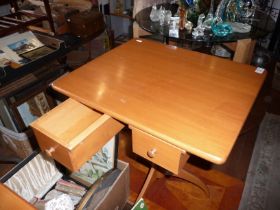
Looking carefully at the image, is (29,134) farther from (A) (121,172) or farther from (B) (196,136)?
(B) (196,136)

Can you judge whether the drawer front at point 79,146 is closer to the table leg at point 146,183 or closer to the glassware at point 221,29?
the table leg at point 146,183

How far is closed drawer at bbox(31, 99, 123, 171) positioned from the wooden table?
0.07 meters

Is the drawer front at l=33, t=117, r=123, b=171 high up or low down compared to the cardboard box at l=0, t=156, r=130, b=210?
up

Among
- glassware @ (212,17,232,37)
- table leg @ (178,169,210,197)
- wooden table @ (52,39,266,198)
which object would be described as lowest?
table leg @ (178,169,210,197)

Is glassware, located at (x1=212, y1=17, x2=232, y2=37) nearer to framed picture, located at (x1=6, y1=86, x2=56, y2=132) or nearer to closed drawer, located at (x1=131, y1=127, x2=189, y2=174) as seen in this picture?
closed drawer, located at (x1=131, y1=127, x2=189, y2=174)

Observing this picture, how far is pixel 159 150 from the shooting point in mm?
883

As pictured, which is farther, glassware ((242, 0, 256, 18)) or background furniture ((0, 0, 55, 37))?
glassware ((242, 0, 256, 18))

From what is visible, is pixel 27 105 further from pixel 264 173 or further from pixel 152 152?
pixel 264 173

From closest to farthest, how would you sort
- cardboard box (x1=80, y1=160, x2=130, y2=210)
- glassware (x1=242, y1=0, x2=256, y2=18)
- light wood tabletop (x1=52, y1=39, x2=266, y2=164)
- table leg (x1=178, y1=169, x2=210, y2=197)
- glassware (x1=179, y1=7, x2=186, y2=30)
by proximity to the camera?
light wood tabletop (x1=52, y1=39, x2=266, y2=164) → cardboard box (x1=80, y1=160, x2=130, y2=210) → table leg (x1=178, y1=169, x2=210, y2=197) → glassware (x1=179, y1=7, x2=186, y2=30) → glassware (x1=242, y1=0, x2=256, y2=18)

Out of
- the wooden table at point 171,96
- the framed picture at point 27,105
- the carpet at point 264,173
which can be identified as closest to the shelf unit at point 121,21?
the framed picture at point 27,105

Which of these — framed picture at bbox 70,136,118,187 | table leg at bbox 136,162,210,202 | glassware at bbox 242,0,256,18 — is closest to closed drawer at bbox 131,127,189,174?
framed picture at bbox 70,136,118,187

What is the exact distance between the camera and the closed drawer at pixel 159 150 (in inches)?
33.4

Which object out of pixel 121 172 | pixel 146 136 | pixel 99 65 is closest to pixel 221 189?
pixel 121 172

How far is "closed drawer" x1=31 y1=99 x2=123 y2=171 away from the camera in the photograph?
89 centimetres
